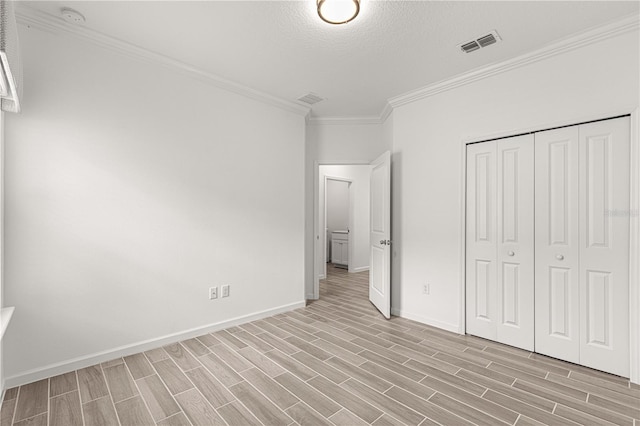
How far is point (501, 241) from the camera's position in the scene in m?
2.98

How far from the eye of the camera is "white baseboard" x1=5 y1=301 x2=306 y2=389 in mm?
2209

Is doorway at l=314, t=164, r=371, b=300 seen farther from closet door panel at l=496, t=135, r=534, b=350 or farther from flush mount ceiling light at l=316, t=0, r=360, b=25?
flush mount ceiling light at l=316, t=0, r=360, b=25

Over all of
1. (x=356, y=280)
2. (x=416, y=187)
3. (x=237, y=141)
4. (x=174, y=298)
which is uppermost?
(x=237, y=141)

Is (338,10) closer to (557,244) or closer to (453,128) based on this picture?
(453,128)

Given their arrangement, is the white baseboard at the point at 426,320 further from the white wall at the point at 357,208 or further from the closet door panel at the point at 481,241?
the white wall at the point at 357,208

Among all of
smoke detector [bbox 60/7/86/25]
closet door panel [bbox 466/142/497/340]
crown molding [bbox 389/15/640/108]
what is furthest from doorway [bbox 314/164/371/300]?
smoke detector [bbox 60/7/86/25]

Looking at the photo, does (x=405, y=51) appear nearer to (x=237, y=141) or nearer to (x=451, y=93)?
(x=451, y=93)

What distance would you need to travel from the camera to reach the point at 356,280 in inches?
235

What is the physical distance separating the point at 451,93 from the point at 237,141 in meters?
2.45

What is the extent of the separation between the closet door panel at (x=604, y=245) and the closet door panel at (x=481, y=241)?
689 millimetres

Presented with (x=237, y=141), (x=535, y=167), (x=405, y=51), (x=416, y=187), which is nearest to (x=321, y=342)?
(x=416, y=187)

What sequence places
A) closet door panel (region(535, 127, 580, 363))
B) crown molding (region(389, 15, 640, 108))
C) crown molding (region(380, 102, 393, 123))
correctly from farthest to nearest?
crown molding (region(380, 102, 393, 123)), closet door panel (region(535, 127, 580, 363)), crown molding (region(389, 15, 640, 108))

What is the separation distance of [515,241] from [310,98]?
2.79 meters

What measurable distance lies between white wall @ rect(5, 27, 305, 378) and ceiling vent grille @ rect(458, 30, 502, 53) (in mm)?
2226
